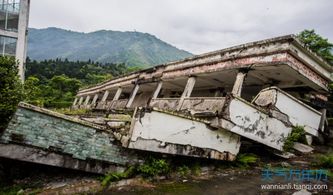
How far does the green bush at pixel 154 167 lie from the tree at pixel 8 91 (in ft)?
13.8

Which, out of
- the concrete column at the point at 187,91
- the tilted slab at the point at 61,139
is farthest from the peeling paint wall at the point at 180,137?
the concrete column at the point at 187,91

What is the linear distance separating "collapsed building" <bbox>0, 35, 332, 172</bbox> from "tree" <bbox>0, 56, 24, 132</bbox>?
7.14 feet

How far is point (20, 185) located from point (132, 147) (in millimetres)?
2631

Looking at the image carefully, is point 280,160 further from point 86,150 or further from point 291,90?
point 86,150

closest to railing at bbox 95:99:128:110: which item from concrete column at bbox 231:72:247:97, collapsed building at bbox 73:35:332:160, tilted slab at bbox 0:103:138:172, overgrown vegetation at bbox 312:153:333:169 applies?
collapsed building at bbox 73:35:332:160

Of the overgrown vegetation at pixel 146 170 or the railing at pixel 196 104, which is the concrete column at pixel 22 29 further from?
the overgrown vegetation at pixel 146 170

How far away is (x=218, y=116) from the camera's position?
22.9 ft

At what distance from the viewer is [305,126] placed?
904cm

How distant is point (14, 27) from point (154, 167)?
810 inches

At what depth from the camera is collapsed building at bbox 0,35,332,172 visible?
221 inches

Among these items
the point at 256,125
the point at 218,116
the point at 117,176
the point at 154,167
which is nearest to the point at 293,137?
the point at 256,125

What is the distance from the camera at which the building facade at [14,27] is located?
801 inches

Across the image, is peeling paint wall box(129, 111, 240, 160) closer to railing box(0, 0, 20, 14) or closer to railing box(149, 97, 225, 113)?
railing box(149, 97, 225, 113)

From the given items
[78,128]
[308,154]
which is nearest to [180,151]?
[78,128]
